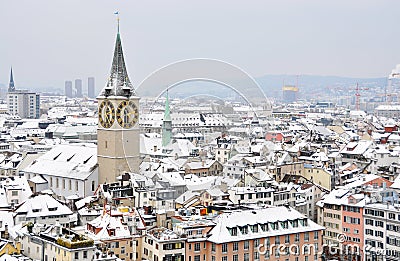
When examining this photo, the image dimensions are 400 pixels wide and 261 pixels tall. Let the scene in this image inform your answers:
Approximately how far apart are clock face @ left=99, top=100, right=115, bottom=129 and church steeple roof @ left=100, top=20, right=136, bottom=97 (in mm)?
539

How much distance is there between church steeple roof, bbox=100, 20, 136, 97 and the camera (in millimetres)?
35844

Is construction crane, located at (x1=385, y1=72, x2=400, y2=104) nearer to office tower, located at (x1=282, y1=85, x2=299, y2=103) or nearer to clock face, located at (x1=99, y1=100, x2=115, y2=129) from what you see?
office tower, located at (x1=282, y1=85, x2=299, y2=103)

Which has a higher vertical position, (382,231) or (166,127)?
(166,127)

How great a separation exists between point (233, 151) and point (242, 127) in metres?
1.43

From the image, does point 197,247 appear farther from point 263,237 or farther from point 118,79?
point 118,79

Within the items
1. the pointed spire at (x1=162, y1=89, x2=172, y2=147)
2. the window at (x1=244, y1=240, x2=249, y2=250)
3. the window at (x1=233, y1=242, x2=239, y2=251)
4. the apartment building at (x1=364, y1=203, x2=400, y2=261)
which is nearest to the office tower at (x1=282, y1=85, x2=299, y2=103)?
the pointed spire at (x1=162, y1=89, x2=172, y2=147)

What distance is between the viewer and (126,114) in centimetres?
3547

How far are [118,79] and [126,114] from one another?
204 centimetres

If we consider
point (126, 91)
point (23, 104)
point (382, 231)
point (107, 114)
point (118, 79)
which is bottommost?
point (382, 231)

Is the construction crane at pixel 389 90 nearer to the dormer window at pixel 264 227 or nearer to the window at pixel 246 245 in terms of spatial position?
the dormer window at pixel 264 227

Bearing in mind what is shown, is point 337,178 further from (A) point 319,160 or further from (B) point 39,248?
(B) point 39,248

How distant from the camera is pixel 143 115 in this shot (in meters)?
38.2

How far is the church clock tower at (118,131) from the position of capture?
34906 millimetres

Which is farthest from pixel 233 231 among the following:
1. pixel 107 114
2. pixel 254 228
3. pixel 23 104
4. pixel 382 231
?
pixel 23 104
